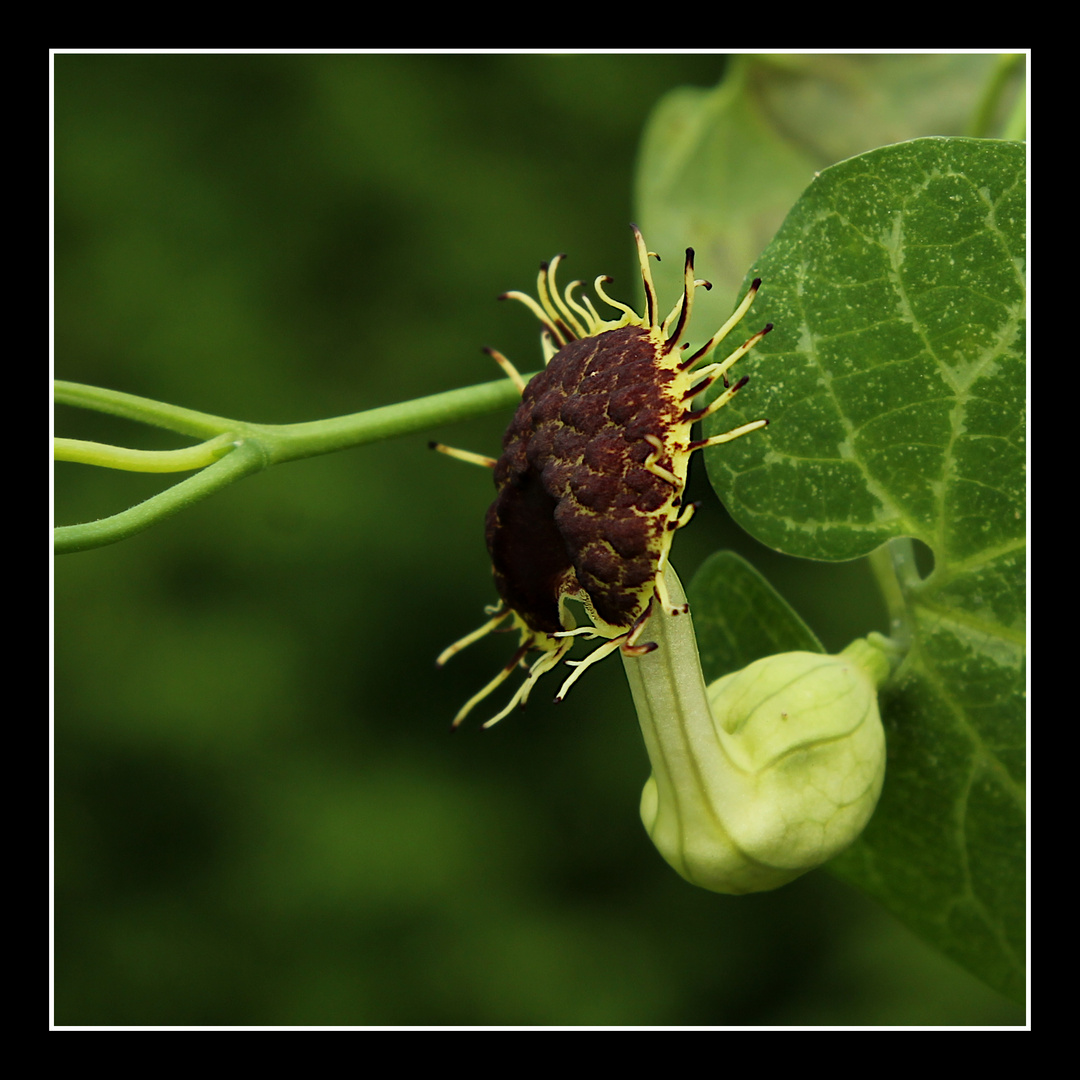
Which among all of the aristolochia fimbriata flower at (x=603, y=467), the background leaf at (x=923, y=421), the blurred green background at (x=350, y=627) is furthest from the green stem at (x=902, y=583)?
the blurred green background at (x=350, y=627)

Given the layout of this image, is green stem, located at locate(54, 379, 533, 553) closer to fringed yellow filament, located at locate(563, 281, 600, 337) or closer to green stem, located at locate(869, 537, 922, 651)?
fringed yellow filament, located at locate(563, 281, 600, 337)

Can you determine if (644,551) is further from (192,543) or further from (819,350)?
(192,543)

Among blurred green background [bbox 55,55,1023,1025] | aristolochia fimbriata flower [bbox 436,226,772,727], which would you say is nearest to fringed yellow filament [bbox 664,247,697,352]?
aristolochia fimbriata flower [bbox 436,226,772,727]

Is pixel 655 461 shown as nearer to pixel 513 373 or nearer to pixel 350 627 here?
pixel 513 373

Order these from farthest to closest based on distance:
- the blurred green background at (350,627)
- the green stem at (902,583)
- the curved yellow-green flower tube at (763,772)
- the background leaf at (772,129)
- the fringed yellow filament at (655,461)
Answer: the blurred green background at (350,627) → the background leaf at (772,129) → the green stem at (902,583) → the curved yellow-green flower tube at (763,772) → the fringed yellow filament at (655,461)

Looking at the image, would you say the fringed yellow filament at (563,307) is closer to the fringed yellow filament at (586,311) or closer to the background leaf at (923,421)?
the fringed yellow filament at (586,311)
